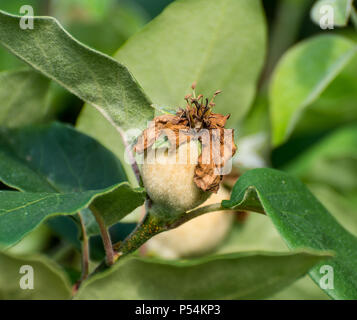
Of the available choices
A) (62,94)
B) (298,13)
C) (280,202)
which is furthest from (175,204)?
(298,13)

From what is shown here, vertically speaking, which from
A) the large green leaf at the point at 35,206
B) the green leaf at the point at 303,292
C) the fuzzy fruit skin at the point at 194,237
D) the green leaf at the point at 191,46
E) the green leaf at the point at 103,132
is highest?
the green leaf at the point at 191,46

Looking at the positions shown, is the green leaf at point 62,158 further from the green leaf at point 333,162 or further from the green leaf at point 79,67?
the green leaf at point 333,162

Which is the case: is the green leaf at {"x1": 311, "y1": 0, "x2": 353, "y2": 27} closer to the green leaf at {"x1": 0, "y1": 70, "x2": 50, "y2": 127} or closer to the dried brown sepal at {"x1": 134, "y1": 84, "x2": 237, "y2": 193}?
the dried brown sepal at {"x1": 134, "y1": 84, "x2": 237, "y2": 193}

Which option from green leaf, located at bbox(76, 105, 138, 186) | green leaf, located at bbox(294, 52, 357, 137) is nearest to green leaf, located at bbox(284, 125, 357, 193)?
green leaf, located at bbox(294, 52, 357, 137)

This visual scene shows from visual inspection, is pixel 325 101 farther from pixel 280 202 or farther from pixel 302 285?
pixel 280 202

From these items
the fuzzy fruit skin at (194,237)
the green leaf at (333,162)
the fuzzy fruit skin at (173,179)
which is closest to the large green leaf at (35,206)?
the fuzzy fruit skin at (173,179)
